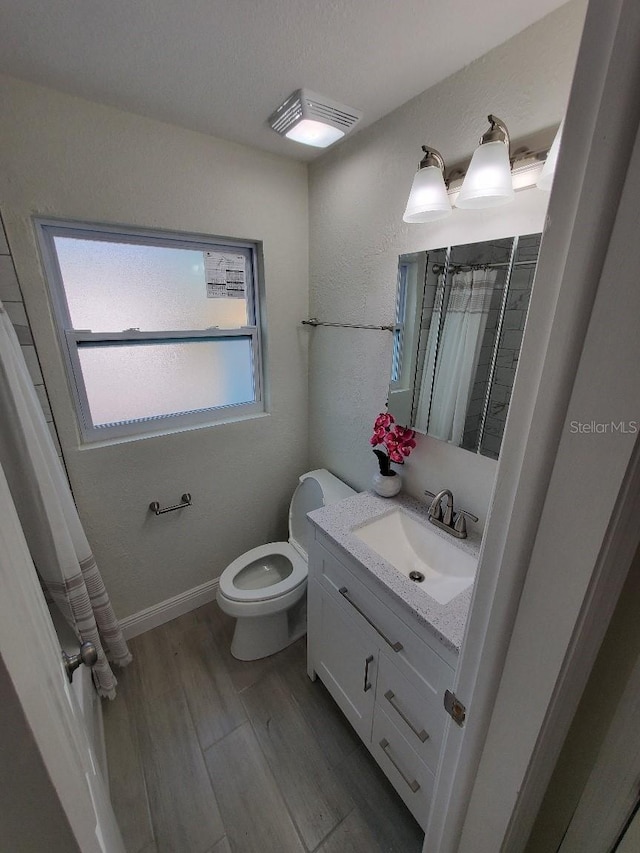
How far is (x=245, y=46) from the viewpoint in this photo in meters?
0.96

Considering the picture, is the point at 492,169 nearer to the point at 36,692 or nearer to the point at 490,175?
the point at 490,175

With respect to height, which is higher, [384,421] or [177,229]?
[177,229]

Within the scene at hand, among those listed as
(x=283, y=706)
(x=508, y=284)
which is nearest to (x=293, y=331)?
(x=508, y=284)

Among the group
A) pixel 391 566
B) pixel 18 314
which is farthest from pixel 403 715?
pixel 18 314

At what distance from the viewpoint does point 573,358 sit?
376 millimetres

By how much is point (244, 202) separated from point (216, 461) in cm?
129

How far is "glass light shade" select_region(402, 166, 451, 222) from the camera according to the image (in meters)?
1.07

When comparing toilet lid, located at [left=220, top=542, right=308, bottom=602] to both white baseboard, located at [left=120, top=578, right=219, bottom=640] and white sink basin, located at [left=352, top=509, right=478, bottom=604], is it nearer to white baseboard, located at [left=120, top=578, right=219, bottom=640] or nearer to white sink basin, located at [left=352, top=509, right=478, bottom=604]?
white baseboard, located at [left=120, top=578, right=219, bottom=640]

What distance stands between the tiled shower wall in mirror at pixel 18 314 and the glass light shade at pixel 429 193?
1.41 meters

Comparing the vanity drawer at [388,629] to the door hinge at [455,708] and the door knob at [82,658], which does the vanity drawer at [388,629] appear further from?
the door knob at [82,658]

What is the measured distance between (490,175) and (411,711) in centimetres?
158

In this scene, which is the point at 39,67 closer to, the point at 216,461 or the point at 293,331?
the point at 293,331

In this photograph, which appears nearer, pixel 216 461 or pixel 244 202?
pixel 244 202

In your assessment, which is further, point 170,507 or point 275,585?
point 170,507
